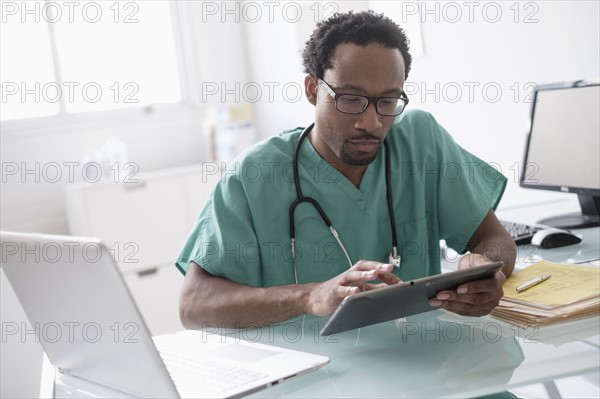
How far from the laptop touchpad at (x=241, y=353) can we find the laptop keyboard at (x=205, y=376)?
3 cm

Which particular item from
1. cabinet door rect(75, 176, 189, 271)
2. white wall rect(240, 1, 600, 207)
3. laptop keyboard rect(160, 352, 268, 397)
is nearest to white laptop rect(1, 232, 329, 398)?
laptop keyboard rect(160, 352, 268, 397)

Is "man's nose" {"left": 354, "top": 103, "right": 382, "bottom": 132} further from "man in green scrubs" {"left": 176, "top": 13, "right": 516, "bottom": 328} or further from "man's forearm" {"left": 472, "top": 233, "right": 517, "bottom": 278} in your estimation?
"man's forearm" {"left": 472, "top": 233, "right": 517, "bottom": 278}

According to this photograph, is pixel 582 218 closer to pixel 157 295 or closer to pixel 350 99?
pixel 350 99

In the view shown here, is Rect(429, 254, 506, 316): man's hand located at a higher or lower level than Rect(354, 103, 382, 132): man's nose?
lower

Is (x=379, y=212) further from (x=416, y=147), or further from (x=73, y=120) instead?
(x=73, y=120)

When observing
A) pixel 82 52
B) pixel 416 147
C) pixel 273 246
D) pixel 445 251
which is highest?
pixel 82 52

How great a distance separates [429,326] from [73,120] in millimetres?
3220

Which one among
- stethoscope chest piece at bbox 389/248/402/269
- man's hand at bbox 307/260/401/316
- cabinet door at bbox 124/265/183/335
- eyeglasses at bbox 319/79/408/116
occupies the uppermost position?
eyeglasses at bbox 319/79/408/116

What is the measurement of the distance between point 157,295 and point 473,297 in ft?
9.50

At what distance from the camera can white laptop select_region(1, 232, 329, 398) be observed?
1017 millimetres

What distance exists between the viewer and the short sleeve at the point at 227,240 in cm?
162

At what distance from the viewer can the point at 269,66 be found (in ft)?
14.1

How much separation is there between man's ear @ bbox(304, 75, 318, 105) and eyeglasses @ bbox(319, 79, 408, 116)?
116 mm

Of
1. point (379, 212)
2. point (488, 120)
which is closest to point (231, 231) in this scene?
point (379, 212)
